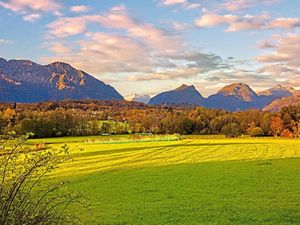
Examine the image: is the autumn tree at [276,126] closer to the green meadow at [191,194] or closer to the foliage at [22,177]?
the green meadow at [191,194]

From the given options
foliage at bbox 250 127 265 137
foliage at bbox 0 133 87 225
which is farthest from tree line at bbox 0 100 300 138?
foliage at bbox 0 133 87 225

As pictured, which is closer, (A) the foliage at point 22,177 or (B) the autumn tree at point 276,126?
(A) the foliage at point 22,177

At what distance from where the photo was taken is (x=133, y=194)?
26.2 meters

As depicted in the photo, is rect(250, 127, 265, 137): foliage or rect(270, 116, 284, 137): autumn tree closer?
rect(250, 127, 265, 137): foliage

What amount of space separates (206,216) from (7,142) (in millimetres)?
13410

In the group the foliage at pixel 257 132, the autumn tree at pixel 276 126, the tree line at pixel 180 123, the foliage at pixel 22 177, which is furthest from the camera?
the autumn tree at pixel 276 126

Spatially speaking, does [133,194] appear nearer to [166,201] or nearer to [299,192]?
[166,201]

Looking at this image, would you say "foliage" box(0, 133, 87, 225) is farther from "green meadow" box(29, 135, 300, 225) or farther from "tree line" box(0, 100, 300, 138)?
"tree line" box(0, 100, 300, 138)

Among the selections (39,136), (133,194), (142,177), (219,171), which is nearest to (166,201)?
(133,194)

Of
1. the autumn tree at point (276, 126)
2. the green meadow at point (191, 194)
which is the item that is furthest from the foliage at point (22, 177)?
the autumn tree at point (276, 126)

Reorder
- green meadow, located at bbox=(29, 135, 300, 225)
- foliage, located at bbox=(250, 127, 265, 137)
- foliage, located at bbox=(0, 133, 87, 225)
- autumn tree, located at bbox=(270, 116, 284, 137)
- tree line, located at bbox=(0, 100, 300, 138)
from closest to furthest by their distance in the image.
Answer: foliage, located at bbox=(0, 133, 87, 225)
green meadow, located at bbox=(29, 135, 300, 225)
tree line, located at bbox=(0, 100, 300, 138)
foliage, located at bbox=(250, 127, 265, 137)
autumn tree, located at bbox=(270, 116, 284, 137)

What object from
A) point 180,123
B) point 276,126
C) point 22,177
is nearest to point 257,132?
point 276,126

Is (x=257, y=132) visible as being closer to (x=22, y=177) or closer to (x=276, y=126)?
(x=276, y=126)

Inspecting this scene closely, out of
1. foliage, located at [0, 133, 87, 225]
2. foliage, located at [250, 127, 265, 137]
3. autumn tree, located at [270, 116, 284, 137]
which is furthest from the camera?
autumn tree, located at [270, 116, 284, 137]
